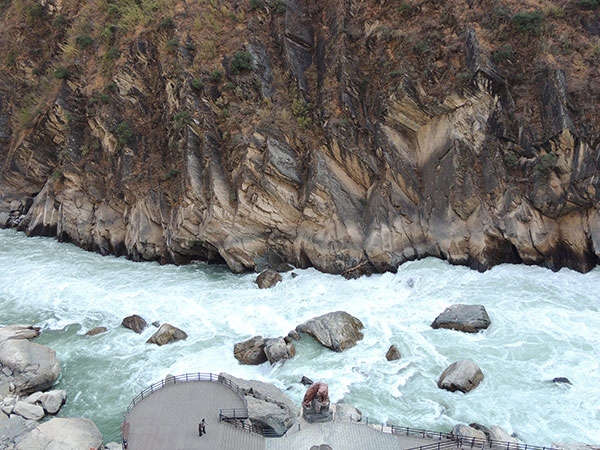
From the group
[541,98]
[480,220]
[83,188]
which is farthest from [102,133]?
[541,98]

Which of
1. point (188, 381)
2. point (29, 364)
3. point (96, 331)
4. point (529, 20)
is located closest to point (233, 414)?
point (188, 381)

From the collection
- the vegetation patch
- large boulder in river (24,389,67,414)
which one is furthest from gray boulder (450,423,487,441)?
the vegetation patch

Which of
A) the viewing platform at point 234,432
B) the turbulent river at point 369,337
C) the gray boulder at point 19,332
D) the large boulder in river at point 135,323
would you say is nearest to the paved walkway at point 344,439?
the viewing platform at point 234,432

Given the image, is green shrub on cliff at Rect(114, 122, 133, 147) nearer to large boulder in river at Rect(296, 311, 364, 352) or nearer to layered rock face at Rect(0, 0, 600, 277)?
layered rock face at Rect(0, 0, 600, 277)

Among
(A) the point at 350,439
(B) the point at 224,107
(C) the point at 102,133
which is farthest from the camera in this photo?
(C) the point at 102,133

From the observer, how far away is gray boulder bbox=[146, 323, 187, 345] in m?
17.2

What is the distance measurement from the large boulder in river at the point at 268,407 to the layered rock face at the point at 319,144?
417 inches

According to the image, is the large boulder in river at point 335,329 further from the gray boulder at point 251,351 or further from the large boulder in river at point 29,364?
the large boulder in river at point 29,364

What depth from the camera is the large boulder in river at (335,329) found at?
1641 centimetres

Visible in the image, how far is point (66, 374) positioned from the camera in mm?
15578

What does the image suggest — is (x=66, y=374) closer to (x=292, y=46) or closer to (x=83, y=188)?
(x=83, y=188)

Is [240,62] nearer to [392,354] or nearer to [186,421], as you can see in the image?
[392,354]

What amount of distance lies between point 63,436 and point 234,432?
16.1 ft

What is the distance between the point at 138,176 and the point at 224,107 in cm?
777
